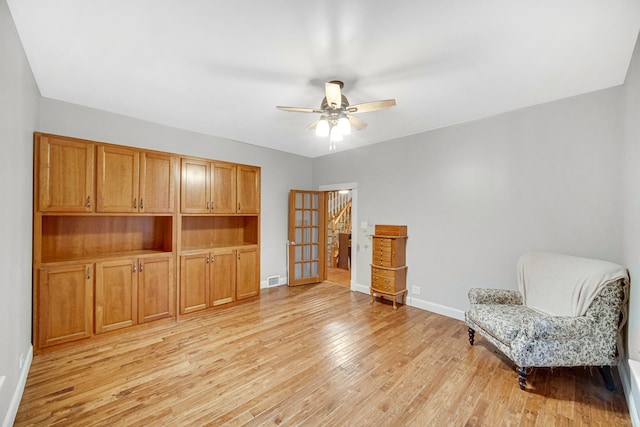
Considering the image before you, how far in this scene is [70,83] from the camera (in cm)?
264

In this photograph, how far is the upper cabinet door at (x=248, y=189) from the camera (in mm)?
4098

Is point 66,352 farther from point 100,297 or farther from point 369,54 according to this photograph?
point 369,54

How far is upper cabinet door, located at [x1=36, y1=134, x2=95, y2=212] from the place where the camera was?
2562 millimetres

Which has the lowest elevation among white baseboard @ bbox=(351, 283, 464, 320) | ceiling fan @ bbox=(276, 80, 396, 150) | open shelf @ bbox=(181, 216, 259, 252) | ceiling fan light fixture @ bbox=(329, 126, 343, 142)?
white baseboard @ bbox=(351, 283, 464, 320)

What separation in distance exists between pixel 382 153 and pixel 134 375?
428 centimetres

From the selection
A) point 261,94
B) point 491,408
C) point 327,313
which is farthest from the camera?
point 327,313

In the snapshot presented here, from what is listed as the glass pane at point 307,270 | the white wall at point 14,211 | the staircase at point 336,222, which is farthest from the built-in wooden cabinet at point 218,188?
the staircase at point 336,222

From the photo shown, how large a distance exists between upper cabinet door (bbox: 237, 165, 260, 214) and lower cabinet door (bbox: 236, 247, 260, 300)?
2.17 feet

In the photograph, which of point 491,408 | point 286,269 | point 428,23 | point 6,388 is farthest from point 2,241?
point 286,269

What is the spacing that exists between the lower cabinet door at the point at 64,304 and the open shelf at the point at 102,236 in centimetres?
22

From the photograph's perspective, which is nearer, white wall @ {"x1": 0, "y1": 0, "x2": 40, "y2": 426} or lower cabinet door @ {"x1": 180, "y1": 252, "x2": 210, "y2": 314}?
white wall @ {"x1": 0, "y1": 0, "x2": 40, "y2": 426}

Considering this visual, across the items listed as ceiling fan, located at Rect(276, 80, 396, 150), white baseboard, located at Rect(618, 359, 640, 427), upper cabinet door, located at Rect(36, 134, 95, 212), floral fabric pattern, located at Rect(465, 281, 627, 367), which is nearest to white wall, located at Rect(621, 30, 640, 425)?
white baseboard, located at Rect(618, 359, 640, 427)

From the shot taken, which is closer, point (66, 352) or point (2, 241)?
point (2, 241)

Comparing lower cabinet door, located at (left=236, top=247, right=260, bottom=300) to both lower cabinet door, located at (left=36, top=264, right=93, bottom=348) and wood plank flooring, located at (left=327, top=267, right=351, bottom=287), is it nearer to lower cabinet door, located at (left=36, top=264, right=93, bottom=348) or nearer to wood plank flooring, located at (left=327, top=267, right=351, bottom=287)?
lower cabinet door, located at (left=36, top=264, right=93, bottom=348)
